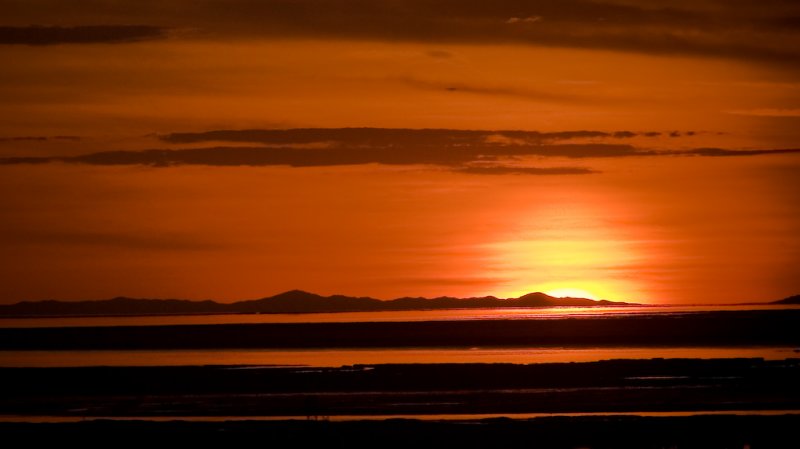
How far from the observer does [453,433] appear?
2191 centimetres

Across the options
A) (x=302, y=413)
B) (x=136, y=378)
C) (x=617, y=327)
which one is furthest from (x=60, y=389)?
(x=617, y=327)

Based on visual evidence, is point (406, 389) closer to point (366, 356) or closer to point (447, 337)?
point (366, 356)

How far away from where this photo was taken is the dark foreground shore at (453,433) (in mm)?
20656

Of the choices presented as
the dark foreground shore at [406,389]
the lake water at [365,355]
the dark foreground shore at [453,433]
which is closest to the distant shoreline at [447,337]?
the lake water at [365,355]

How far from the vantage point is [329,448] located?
20.1m

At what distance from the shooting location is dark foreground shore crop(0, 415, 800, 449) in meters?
20.7

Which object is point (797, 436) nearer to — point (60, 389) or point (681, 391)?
point (681, 391)

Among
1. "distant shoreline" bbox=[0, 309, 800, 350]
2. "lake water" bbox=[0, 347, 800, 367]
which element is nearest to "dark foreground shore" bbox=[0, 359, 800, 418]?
"lake water" bbox=[0, 347, 800, 367]

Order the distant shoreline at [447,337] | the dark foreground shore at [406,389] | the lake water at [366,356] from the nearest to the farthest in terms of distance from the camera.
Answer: the dark foreground shore at [406,389], the lake water at [366,356], the distant shoreline at [447,337]

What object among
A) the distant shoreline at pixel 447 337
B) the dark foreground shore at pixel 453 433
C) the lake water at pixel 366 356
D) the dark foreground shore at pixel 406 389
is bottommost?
the dark foreground shore at pixel 453 433

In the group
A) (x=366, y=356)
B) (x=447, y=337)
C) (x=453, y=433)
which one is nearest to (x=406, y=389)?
(x=453, y=433)

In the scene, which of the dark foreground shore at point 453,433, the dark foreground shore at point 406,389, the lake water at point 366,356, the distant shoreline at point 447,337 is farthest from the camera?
the distant shoreline at point 447,337

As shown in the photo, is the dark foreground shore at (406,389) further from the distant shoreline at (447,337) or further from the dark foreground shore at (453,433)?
the distant shoreline at (447,337)

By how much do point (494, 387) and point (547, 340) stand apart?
26623 millimetres
